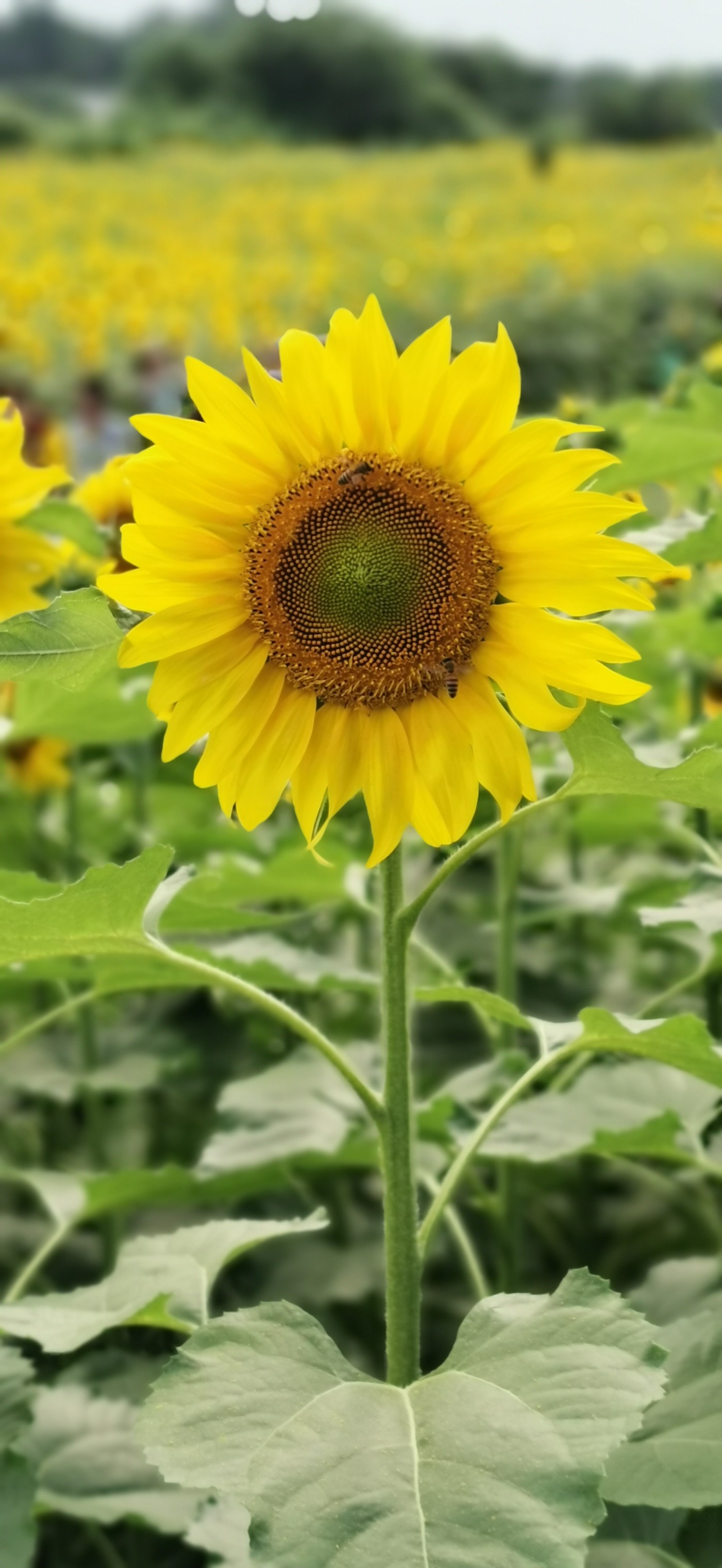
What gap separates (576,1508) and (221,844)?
1022mm

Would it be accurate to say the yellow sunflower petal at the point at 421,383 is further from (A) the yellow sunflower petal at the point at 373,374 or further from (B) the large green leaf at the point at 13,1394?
(B) the large green leaf at the point at 13,1394

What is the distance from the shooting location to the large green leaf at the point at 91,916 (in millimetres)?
829

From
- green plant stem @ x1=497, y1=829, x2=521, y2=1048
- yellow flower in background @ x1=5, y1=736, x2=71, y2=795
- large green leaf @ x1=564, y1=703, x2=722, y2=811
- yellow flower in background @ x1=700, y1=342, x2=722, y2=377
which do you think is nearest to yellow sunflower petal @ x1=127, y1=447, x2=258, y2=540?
large green leaf @ x1=564, y1=703, x2=722, y2=811

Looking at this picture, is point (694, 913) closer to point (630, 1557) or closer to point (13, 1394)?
point (630, 1557)

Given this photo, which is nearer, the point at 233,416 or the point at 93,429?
the point at 233,416

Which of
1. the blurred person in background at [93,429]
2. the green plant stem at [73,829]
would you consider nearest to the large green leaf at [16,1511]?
the green plant stem at [73,829]

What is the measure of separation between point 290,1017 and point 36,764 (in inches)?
52.9

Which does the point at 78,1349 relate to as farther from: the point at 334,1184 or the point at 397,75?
the point at 397,75

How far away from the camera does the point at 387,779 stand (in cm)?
83

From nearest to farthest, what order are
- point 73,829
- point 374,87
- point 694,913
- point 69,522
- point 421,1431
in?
point 421,1431
point 694,913
point 69,522
point 73,829
point 374,87

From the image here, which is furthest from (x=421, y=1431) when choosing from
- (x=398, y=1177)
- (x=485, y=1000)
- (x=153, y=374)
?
(x=153, y=374)

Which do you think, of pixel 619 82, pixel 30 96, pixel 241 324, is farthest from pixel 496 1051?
pixel 619 82

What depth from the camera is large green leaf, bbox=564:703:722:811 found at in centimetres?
80

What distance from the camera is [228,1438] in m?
0.71
